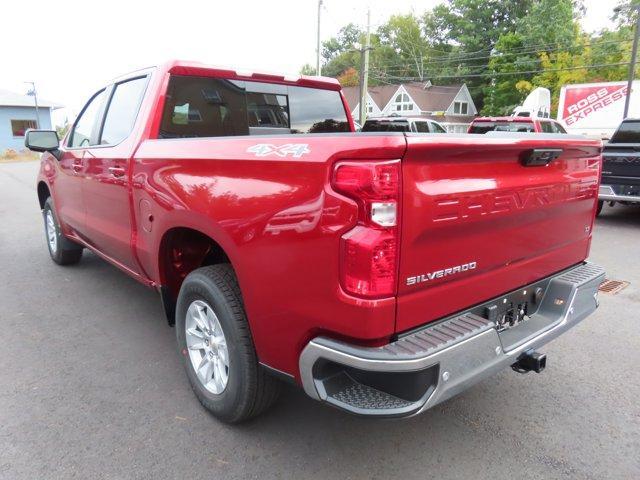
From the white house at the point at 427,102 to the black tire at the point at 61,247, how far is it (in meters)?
45.4

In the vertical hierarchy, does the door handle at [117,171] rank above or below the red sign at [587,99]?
below

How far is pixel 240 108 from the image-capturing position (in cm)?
378

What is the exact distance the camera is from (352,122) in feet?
15.0

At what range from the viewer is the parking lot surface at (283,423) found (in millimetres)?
2479

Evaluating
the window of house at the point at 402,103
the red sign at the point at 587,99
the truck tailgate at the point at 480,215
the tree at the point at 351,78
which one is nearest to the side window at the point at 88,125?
the truck tailgate at the point at 480,215

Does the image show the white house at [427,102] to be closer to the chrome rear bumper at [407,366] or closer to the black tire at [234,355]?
the black tire at [234,355]

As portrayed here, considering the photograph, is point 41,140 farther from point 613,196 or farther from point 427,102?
point 427,102

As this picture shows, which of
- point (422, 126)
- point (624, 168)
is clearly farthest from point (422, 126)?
point (624, 168)

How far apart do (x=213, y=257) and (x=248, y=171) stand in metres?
1.02

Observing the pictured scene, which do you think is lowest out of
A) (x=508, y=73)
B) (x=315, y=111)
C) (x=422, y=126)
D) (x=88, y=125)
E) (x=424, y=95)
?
(x=422, y=126)

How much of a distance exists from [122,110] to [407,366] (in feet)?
10.2

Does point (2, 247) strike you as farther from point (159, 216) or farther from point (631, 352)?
point (631, 352)

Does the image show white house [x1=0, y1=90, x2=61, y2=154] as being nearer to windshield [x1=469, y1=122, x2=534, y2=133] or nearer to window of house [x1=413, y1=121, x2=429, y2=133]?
window of house [x1=413, y1=121, x2=429, y2=133]

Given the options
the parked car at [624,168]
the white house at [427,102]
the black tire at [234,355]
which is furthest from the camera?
the white house at [427,102]
